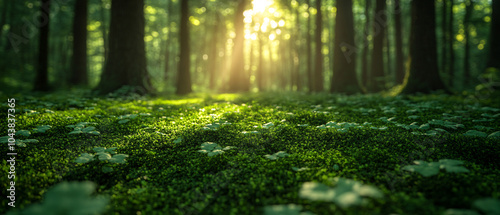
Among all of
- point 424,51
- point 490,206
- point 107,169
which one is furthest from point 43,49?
point 424,51

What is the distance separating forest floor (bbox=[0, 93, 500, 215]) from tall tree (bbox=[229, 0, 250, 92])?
10857mm

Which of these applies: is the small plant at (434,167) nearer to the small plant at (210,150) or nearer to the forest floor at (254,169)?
the forest floor at (254,169)

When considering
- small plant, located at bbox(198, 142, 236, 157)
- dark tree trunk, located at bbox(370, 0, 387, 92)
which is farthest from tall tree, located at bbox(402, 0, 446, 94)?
small plant, located at bbox(198, 142, 236, 157)

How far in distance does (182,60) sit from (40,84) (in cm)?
532

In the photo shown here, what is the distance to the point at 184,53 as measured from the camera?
10883 millimetres

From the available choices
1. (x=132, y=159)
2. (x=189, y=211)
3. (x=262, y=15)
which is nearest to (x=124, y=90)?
(x=132, y=159)

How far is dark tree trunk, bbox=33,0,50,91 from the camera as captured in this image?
8.53 m

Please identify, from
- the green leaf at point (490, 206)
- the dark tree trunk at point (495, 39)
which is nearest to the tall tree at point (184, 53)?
the green leaf at point (490, 206)

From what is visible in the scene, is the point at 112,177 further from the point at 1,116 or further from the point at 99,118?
the point at 1,116

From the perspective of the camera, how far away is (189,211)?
185 cm

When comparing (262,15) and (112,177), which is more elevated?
(262,15)

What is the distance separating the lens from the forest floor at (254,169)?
66.7 inches

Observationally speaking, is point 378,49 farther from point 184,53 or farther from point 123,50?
point 123,50

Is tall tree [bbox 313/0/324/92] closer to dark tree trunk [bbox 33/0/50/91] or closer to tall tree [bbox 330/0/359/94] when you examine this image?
tall tree [bbox 330/0/359/94]
